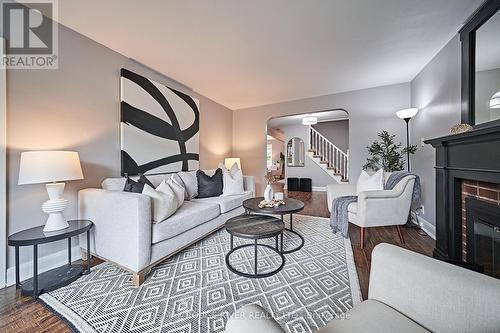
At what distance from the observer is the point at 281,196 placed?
2.66 metres

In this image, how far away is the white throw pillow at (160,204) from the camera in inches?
74.4

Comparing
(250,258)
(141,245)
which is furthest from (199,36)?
(250,258)

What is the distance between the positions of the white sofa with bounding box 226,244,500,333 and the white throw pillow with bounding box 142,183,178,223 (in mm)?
1505

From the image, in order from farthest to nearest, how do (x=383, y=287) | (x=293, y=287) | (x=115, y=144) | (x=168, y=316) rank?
(x=115, y=144), (x=293, y=287), (x=168, y=316), (x=383, y=287)

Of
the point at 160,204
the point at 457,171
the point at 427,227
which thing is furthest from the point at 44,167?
the point at 427,227

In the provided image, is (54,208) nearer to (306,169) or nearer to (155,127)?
(155,127)

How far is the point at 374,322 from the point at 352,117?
13.2 ft

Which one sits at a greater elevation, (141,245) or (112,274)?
(141,245)

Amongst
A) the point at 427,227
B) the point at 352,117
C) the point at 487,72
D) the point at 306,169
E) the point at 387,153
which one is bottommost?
the point at 427,227

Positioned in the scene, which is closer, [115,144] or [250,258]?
[250,258]

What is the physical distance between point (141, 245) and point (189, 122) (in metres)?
2.49

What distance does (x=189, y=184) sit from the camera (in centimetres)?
306

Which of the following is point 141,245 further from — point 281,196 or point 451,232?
point 451,232

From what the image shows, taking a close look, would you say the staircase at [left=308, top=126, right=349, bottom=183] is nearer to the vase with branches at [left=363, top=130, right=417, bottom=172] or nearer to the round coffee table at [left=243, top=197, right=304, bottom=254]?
the vase with branches at [left=363, top=130, right=417, bottom=172]
